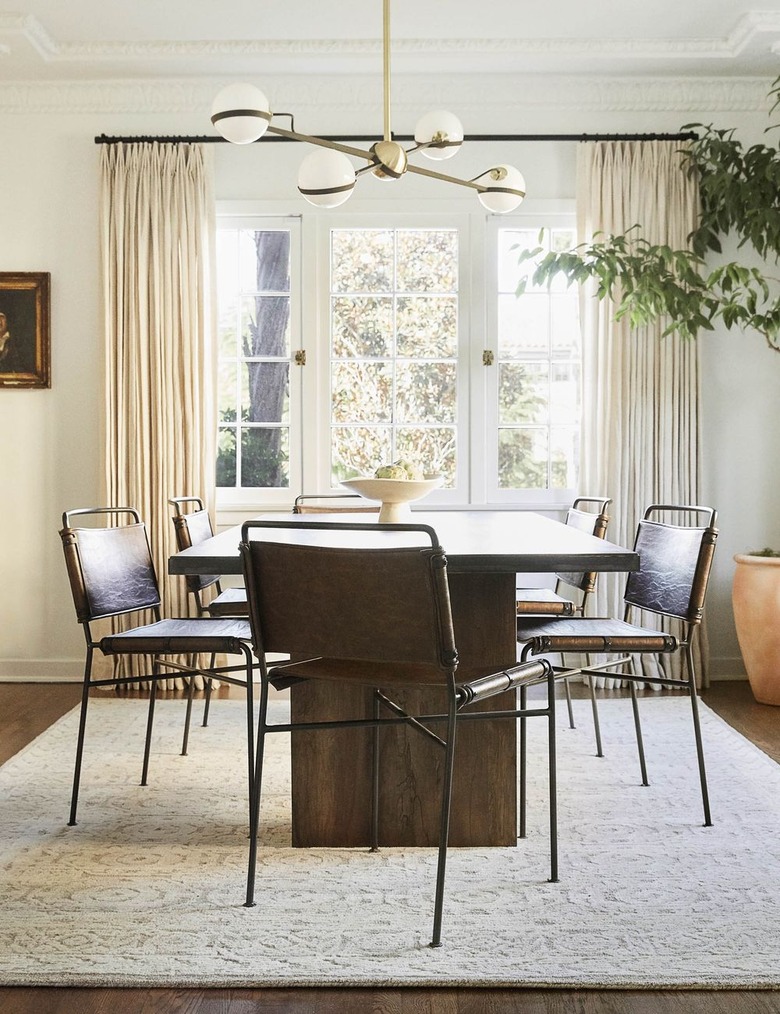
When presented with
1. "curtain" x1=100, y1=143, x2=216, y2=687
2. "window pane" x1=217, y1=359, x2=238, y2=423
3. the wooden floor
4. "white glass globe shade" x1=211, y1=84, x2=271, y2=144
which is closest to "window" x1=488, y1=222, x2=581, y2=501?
"window pane" x1=217, y1=359, x2=238, y2=423

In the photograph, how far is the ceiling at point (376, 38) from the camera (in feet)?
13.3

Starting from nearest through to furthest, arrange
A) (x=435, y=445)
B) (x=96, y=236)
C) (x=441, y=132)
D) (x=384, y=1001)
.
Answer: (x=384, y=1001)
(x=441, y=132)
(x=96, y=236)
(x=435, y=445)

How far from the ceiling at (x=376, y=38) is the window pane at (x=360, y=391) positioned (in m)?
1.37

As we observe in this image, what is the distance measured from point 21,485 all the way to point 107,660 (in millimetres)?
954

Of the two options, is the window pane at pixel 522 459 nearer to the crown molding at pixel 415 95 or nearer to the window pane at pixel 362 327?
the window pane at pixel 362 327

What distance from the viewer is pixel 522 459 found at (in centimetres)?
487

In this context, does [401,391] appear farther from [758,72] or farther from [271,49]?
[758,72]

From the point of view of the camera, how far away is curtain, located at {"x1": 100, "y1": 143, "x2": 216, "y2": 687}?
4672mm

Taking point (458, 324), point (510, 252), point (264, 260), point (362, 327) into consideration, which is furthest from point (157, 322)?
point (510, 252)

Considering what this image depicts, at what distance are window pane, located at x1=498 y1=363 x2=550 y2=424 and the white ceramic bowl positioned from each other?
210 cm

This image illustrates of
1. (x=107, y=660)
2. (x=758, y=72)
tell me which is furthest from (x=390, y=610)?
(x=758, y=72)

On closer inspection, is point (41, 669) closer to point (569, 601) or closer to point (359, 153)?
point (569, 601)

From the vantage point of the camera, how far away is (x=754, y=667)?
4301 millimetres

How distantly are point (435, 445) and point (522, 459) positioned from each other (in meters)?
0.43
